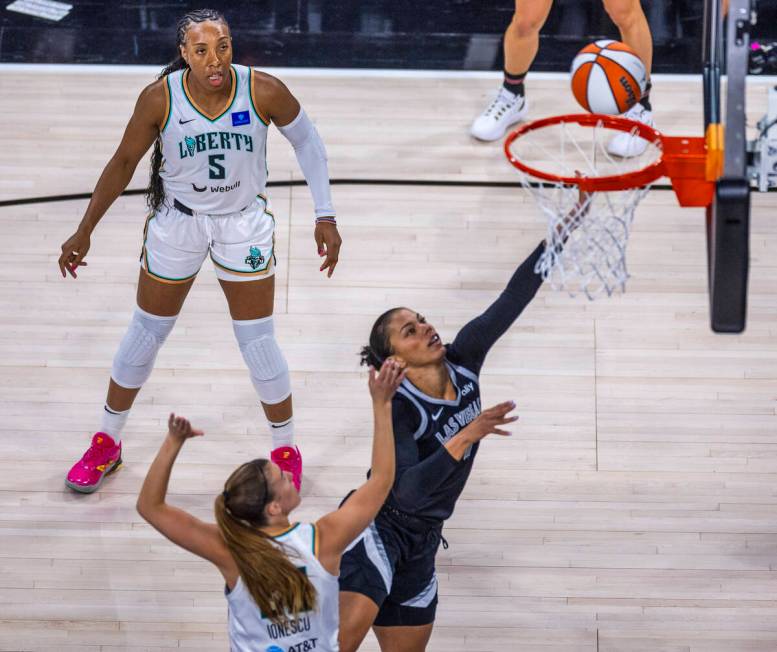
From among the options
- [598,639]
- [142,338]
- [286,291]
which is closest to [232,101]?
[142,338]

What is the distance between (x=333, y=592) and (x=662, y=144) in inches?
70.3

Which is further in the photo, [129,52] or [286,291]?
[129,52]

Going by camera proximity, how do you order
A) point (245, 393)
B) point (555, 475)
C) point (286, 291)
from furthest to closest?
1. point (286, 291)
2. point (245, 393)
3. point (555, 475)

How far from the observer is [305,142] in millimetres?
4543

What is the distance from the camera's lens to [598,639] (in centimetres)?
443

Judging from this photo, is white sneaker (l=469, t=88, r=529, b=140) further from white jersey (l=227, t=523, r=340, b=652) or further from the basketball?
white jersey (l=227, t=523, r=340, b=652)

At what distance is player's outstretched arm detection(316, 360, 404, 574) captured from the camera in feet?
11.1

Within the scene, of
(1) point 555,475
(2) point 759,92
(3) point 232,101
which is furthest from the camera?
(2) point 759,92

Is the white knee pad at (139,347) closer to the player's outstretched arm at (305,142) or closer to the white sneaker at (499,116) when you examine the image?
the player's outstretched arm at (305,142)

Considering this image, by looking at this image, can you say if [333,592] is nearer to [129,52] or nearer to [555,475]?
[555,475]

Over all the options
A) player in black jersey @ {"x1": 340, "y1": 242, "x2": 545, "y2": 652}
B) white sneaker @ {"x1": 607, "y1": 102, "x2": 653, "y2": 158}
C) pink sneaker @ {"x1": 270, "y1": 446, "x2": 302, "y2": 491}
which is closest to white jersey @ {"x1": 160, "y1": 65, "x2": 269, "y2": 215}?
player in black jersey @ {"x1": 340, "y1": 242, "x2": 545, "y2": 652}

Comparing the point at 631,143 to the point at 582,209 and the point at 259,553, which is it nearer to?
the point at 582,209

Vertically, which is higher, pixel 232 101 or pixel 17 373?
pixel 232 101

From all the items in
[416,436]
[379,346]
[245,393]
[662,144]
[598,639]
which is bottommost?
[598,639]
